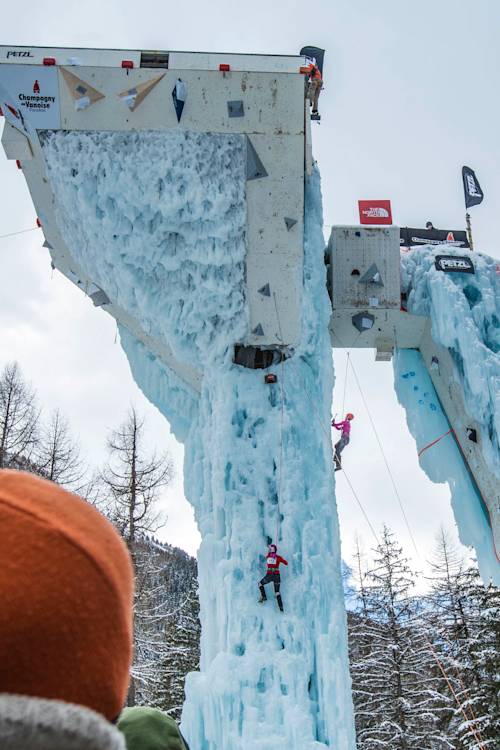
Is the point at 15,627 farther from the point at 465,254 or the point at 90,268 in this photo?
the point at 465,254

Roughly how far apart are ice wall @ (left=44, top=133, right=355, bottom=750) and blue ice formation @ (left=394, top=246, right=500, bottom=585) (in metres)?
2.33

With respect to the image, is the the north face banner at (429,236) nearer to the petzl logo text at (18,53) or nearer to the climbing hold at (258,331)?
the climbing hold at (258,331)

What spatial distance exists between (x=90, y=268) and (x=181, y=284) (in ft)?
4.85

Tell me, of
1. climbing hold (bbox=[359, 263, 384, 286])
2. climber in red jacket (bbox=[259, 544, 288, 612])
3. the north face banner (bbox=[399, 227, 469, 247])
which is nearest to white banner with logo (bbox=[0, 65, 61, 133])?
climbing hold (bbox=[359, 263, 384, 286])

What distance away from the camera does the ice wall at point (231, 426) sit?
25.2ft

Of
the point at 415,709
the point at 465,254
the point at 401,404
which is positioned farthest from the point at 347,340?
the point at 415,709

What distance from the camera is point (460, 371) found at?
11227mm

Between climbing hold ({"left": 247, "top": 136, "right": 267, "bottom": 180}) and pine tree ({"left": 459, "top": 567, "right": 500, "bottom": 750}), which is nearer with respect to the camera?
climbing hold ({"left": 247, "top": 136, "right": 267, "bottom": 180})

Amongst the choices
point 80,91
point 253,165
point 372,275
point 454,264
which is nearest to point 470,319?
point 454,264

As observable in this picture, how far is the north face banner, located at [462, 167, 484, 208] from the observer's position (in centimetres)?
1300

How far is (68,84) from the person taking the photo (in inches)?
342

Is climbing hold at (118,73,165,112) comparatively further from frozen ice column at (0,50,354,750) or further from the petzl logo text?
the petzl logo text

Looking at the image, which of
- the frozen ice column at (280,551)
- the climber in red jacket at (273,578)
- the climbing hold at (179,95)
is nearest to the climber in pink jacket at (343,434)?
the frozen ice column at (280,551)

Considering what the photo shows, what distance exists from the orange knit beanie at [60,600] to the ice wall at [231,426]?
7381 millimetres
